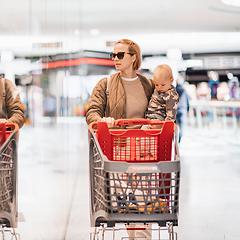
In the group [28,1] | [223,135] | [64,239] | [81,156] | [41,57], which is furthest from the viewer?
[223,135]

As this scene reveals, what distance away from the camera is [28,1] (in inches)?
62.9

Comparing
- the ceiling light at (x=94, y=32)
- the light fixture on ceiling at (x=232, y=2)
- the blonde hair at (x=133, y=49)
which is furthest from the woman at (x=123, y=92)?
the ceiling light at (x=94, y=32)

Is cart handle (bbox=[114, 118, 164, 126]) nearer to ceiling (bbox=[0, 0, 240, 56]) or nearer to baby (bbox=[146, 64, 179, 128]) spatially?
baby (bbox=[146, 64, 179, 128])

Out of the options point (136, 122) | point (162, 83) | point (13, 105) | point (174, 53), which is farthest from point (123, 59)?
point (174, 53)

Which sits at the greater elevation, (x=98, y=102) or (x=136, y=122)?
(x=98, y=102)

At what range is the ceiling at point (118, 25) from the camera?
142cm

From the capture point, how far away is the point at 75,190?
4.96m

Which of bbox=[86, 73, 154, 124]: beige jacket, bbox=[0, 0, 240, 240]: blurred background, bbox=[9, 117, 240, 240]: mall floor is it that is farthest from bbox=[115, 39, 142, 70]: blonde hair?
bbox=[9, 117, 240, 240]: mall floor

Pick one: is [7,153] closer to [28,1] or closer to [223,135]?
[28,1]

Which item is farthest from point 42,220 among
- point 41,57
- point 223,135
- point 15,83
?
point 223,135

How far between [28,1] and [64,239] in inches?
Answer: 87.8

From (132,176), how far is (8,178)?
812mm

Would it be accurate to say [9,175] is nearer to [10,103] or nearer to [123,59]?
[10,103]

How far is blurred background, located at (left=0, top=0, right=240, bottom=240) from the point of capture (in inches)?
59.1
